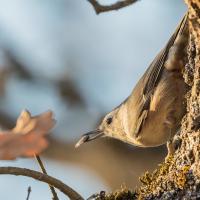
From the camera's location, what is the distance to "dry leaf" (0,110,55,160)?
196 cm

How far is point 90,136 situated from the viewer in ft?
14.5

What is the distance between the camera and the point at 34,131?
208 cm

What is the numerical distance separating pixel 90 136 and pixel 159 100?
1312 mm

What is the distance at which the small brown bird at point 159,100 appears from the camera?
9.33 ft

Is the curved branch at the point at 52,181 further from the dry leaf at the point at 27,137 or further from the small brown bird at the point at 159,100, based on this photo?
the small brown bird at the point at 159,100

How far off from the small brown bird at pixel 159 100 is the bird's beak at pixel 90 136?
18 millimetres

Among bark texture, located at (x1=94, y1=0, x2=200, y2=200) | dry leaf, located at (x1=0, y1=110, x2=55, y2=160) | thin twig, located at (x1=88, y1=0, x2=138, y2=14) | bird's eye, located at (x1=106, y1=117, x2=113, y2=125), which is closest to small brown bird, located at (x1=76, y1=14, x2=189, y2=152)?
bird's eye, located at (x1=106, y1=117, x2=113, y2=125)

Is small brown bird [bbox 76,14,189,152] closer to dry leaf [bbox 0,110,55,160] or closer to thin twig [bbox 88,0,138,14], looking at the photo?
thin twig [bbox 88,0,138,14]

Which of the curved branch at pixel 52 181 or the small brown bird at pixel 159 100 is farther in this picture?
the small brown bird at pixel 159 100

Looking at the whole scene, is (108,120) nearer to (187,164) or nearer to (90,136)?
(90,136)

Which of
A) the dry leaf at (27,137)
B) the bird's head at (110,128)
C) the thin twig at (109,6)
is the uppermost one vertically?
the thin twig at (109,6)

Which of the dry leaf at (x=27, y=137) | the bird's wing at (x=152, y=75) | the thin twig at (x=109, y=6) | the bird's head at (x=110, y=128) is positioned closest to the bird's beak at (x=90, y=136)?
the bird's head at (x=110, y=128)

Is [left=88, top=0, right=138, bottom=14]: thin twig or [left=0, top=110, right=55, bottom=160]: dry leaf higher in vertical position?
[left=88, top=0, right=138, bottom=14]: thin twig

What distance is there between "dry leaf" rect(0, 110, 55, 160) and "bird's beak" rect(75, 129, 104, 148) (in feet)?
6.52
